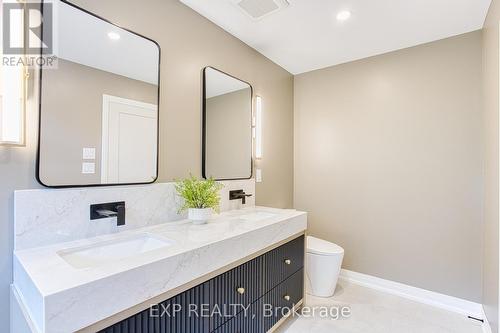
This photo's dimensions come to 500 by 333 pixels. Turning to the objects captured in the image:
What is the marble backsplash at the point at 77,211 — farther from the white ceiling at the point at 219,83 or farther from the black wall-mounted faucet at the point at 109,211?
the white ceiling at the point at 219,83

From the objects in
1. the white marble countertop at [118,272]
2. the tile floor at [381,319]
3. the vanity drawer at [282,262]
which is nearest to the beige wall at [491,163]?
the tile floor at [381,319]

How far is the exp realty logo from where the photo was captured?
111 cm

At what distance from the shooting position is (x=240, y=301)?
1.49m

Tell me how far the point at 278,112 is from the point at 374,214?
1492mm

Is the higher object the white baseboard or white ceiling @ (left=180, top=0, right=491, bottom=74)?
white ceiling @ (left=180, top=0, right=491, bottom=74)

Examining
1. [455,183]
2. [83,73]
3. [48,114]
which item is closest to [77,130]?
[48,114]

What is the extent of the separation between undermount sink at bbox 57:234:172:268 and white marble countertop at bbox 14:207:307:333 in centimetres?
3

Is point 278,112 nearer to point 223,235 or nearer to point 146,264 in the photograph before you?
point 223,235

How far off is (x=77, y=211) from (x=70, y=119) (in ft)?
1.51

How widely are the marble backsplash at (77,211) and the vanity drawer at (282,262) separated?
28.5 inches

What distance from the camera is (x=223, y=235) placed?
1.41 metres

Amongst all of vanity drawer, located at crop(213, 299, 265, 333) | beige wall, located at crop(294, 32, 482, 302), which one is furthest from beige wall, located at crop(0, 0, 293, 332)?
vanity drawer, located at crop(213, 299, 265, 333)

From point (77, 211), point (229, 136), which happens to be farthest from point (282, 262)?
point (77, 211)

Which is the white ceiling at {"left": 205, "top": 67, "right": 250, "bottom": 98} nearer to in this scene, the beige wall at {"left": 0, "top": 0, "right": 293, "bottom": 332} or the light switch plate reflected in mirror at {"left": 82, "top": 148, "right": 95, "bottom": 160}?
the beige wall at {"left": 0, "top": 0, "right": 293, "bottom": 332}
